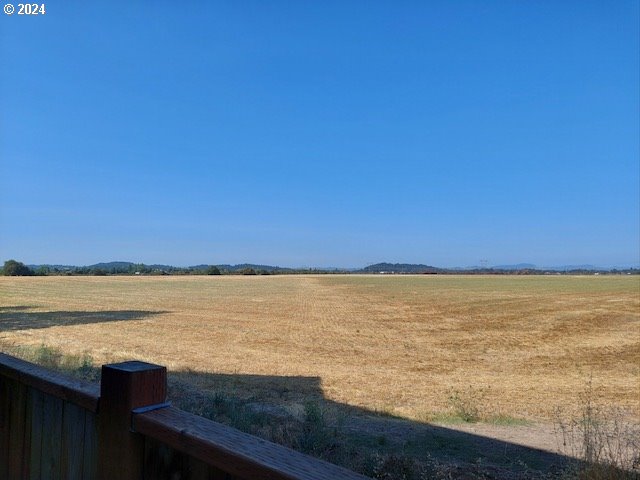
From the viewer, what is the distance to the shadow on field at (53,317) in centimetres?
1945

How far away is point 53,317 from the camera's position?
22.9 metres

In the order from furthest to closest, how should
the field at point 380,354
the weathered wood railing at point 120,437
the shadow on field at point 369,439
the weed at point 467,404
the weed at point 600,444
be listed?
the field at point 380,354, the weed at point 467,404, the shadow on field at point 369,439, the weed at point 600,444, the weathered wood railing at point 120,437

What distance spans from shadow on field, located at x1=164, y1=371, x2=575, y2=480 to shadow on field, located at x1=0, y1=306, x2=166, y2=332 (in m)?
13.6

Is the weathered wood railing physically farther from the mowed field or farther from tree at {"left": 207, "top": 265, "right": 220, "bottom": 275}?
tree at {"left": 207, "top": 265, "right": 220, "bottom": 275}

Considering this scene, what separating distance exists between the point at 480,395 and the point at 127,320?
58.0 ft

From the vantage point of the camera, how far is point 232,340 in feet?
56.7

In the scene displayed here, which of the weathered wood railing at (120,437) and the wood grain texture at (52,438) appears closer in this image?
the weathered wood railing at (120,437)

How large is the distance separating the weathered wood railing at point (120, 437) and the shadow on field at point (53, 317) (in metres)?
18.2

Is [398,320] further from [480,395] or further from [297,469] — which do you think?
[297,469]

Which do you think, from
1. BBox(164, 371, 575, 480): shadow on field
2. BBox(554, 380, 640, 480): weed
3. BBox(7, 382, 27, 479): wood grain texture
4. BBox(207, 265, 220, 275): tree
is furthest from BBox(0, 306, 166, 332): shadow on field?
BBox(207, 265, 220, 275): tree

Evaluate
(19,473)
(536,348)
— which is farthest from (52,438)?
(536,348)

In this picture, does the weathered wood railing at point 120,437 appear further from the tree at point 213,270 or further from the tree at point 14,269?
the tree at point 213,270

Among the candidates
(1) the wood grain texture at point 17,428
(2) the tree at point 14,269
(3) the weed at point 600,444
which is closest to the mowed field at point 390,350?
(3) the weed at point 600,444

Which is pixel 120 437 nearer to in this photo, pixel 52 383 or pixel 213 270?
pixel 52 383
